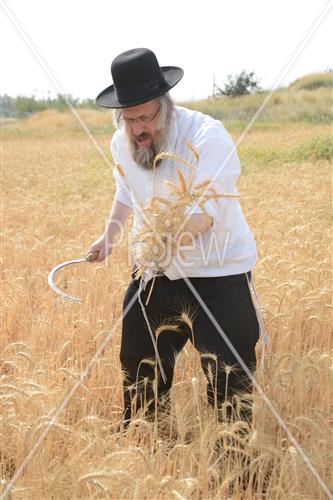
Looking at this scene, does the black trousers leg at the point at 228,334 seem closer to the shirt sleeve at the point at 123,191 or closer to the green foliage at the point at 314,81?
the shirt sleeve at the point at 123,191

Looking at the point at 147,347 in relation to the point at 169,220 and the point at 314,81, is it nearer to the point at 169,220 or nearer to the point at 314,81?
the point at 169,220

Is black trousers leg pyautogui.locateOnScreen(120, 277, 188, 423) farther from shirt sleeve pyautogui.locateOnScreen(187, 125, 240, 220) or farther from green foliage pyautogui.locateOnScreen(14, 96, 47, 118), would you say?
green foliage pyautogui.locateOnScreen(14, 96, 47, 118)

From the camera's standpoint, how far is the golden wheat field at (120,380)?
2104 millimetres

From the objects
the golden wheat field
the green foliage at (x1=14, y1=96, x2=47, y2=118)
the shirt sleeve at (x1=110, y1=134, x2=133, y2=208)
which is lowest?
the green foliage at (x1=14, y1=96, x2=47, y2=118)

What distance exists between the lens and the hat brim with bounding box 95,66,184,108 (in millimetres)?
2500

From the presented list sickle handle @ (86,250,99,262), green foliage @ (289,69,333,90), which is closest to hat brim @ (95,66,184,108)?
sickle handle @ (86,250,99,262)

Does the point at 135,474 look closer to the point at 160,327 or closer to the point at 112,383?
the point at 160,327

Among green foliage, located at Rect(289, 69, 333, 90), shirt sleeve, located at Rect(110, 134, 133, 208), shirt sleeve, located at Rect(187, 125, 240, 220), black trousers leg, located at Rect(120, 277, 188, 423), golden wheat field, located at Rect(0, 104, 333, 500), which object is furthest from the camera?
green foliage, located at Rect(289, 69, 333, 90)

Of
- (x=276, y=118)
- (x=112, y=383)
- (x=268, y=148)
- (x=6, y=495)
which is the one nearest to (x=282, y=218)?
(x=112, y=383)

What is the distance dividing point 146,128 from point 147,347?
0.97m

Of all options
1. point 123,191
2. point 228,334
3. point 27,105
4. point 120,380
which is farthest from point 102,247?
point 27,105

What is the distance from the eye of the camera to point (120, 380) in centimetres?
304

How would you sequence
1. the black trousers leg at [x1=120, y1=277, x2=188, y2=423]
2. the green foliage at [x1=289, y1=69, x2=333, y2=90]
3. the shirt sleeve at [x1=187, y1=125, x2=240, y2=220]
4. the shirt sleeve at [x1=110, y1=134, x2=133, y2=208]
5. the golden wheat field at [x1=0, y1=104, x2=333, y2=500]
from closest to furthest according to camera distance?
the golden wheat field at [x1=0, y1=104, x2=333, y2=500] < the shirt sleeve at [x1=187, y1=125, x2=240, y2=220] < the black trousers leg at [x1=120, y1=277, x2=188, y2=423] < the shirt sleeve at [x1=110, y1=134, x2=133, y2=208] < the green foliage at [x1=289, y1=69, x2=333, y2=90]

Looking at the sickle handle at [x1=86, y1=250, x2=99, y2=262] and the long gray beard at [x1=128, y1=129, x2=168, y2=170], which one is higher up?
the long gray beard at [x1=128, y1=129, x2=168, y2=170]
